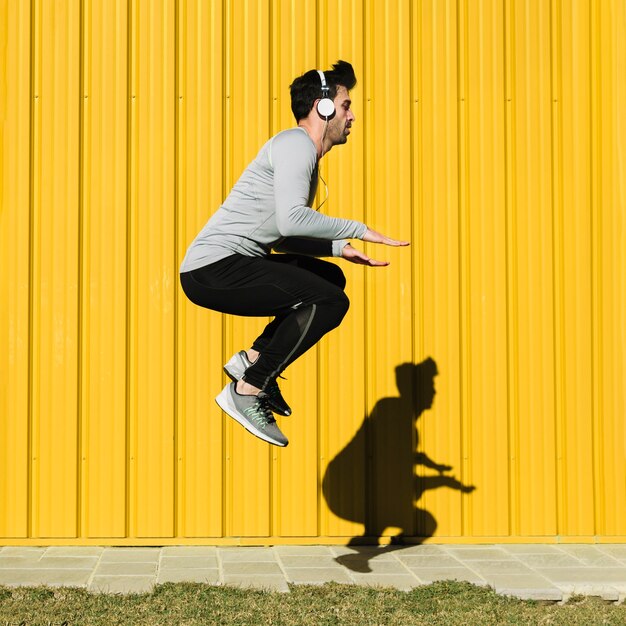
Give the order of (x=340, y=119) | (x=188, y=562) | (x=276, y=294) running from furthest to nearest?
(x=188, y=562), (x=340, y=119), (x=276, y=294)

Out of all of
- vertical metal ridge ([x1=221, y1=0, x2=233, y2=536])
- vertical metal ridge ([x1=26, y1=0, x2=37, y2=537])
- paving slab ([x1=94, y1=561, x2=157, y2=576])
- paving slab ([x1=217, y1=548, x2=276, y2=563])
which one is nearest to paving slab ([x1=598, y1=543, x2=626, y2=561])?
paving slab ([x1=217, y1=548, x2=276, y2=563])

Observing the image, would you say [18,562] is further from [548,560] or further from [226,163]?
[548,560]

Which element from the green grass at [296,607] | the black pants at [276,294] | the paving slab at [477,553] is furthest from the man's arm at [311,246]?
the paving slab at [477,553]

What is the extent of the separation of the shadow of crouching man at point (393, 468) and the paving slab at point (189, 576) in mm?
1249

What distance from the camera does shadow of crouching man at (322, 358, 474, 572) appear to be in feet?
25.2

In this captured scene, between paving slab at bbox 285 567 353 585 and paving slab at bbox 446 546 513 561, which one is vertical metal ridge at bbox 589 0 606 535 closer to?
paving slab at bbox 446 546 513 561

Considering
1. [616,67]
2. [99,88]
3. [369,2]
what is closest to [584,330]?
[616,67]

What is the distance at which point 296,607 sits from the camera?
5.83 meters

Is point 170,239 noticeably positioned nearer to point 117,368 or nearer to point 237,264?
point 117,368

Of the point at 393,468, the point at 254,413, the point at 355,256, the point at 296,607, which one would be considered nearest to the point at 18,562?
the point at 296,607

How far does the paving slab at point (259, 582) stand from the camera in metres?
6.30

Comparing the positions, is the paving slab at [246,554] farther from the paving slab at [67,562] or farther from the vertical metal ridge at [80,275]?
the vertical metal ridge at [80,275]

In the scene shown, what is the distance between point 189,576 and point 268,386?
64.7 inches

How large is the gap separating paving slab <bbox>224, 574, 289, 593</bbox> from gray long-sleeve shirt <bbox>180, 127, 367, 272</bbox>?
1.92 m
